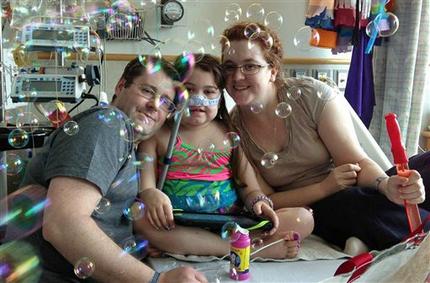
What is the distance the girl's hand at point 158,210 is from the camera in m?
1.09

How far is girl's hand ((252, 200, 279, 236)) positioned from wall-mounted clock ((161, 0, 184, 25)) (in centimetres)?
159

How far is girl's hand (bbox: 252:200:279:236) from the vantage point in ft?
3.77

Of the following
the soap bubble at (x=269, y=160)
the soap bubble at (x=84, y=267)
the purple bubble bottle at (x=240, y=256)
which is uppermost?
the soap bubble at (x=269, y=160)

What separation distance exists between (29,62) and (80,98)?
0.34 metres

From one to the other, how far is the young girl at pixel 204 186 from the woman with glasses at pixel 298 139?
3.1 inches

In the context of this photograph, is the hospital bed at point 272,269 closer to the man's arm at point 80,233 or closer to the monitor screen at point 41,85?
the man's arm at point 80,233

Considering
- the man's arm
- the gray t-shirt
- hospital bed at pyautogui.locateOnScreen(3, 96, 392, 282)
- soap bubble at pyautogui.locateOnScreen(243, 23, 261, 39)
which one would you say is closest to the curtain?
soap bubble at pyautogui.locateOnScreen(243, 23, 261, 39)

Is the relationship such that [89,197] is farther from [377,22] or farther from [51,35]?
[377,22]

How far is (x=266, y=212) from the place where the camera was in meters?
1.17

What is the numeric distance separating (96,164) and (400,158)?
0.63 m

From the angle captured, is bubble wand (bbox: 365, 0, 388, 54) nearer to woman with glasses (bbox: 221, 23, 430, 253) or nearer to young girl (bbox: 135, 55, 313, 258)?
woman with glasses (bbox: 221, 23, 430, 253)

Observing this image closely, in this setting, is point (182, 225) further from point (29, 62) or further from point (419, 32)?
point (419, 32)

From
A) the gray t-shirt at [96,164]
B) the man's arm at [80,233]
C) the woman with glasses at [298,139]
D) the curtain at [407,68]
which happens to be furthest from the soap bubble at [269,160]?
the curtain at [407,68]

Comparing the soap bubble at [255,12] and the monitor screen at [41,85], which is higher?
the soap bubble at [255,12]
